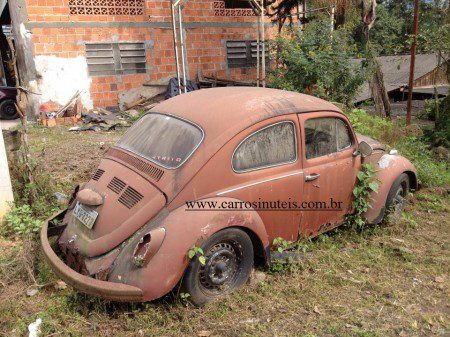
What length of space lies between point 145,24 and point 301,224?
393 inches

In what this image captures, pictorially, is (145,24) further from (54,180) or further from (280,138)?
(280,138)

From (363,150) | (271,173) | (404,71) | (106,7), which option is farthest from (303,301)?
(404,71)

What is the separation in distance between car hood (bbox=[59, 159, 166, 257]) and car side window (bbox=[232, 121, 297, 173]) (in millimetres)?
808

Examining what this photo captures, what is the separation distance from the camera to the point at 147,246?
10.0 ft

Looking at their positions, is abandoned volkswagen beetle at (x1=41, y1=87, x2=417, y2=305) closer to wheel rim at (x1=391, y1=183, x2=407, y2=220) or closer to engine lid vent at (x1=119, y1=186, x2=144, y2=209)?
engine lid vent at (x1=119, y1=186, x2=144, y2=209)

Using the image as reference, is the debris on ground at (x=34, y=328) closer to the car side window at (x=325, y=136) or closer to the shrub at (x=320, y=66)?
the car side window at (x=325, y=136)

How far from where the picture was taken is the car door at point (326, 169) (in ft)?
13.2

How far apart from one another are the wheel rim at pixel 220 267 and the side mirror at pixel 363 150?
1.91m

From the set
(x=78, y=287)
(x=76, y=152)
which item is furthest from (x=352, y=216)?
(x=76, y=152)

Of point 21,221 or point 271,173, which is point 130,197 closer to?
point 271,173

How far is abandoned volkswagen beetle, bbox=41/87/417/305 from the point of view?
3.13 m

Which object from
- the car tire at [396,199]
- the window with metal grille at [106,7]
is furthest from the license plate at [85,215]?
the window with metal grille at [106,7]

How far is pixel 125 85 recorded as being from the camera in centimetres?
1238

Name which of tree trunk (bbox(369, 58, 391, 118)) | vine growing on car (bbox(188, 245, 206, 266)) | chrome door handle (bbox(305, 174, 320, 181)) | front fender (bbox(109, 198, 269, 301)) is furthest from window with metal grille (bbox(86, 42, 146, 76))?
vine growing on car (bbox(188, 245, 206, 266))
